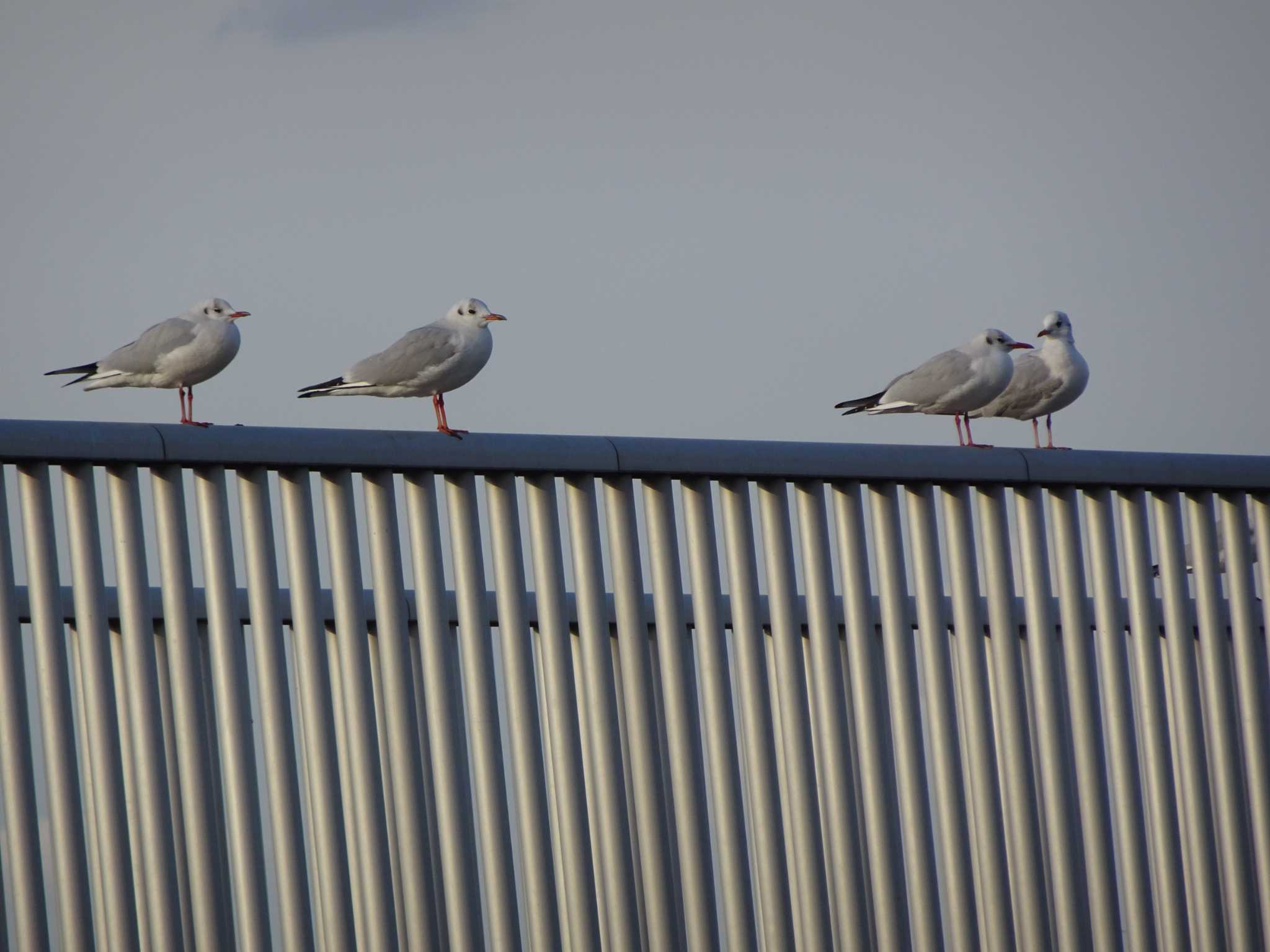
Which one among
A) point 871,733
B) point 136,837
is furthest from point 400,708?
point 871,733

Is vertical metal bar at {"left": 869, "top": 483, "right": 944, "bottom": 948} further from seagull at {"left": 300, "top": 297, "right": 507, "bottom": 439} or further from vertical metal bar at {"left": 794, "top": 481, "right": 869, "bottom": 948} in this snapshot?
seagull at {"left": 300, "top": 297, "right": 507, "bottom": 439}

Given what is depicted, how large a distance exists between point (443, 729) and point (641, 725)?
0.49 metres

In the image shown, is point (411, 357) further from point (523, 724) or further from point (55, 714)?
point (55, 714)

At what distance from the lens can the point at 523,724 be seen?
385 cm

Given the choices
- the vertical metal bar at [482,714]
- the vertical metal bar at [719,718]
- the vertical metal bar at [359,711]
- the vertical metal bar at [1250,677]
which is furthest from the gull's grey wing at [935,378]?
the vertical metal bar at [359,711]

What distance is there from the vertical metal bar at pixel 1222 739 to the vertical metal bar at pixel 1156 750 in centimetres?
14

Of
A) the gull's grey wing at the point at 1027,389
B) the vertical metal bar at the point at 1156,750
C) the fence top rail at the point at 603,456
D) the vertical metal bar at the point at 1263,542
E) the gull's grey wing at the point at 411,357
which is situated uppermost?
the gull's grey wing at the point at 411,357

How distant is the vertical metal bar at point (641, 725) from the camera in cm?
397

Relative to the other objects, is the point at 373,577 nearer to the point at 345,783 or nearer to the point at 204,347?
the point at 345,783

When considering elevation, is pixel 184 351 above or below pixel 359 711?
above

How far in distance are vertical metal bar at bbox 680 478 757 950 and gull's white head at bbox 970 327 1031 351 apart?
157 inches

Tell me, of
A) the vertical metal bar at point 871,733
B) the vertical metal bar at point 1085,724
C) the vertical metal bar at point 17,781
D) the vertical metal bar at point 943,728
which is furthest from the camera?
the vertical metal bar at point 1085,724

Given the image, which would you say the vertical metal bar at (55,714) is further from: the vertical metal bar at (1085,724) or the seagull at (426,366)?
the seagull at (426,366)

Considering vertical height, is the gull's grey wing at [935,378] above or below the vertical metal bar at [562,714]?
above
